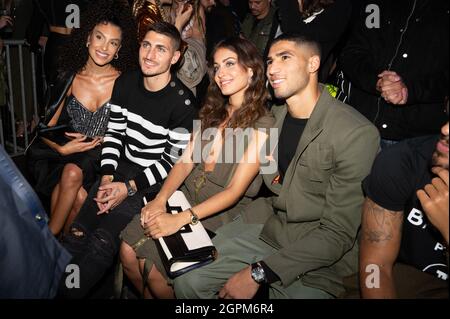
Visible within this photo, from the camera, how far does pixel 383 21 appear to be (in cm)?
257

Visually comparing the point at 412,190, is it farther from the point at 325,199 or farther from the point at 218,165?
the point at 218,165

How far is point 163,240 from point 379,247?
1.12m

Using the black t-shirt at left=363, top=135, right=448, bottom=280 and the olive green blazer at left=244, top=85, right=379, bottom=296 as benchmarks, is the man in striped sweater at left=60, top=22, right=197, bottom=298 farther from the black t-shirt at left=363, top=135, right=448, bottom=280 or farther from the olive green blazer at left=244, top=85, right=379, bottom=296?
the black t-shirt at left=363, top=135, right=448, bottom=280

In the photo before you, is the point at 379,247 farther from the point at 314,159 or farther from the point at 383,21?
the point at 383,21

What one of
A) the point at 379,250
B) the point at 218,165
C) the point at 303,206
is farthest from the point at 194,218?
the point at 379,250

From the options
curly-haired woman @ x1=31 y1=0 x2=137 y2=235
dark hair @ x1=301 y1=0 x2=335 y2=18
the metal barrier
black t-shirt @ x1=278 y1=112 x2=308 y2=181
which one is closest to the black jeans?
curly-haired woman @ x1=31 y1=0 x2=137 y2=235

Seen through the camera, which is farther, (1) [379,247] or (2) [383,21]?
(2) [383,21]

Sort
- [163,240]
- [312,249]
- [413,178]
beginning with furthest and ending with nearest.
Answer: [163,240]
[312,249]
[413,178]

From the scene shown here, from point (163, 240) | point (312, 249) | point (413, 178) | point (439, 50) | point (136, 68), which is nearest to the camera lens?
point (413, 178)

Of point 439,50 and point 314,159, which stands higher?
point 439,50

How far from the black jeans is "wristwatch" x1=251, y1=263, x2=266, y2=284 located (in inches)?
36.6

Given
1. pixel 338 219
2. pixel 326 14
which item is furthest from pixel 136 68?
pixel 338 219

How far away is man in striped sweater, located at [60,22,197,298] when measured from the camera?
2.60 meters

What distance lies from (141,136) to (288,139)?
3.52ft
